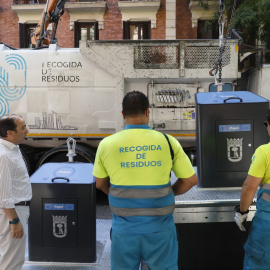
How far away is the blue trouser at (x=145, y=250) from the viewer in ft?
7.02

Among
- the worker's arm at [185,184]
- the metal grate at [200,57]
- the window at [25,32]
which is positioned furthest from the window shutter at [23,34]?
the worker's arm at [185,184]

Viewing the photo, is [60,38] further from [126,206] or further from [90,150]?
[126,206]

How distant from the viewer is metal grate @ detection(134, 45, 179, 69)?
619 centimetres

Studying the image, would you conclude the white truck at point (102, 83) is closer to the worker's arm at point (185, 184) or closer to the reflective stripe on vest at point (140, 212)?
the worker's arm at point (185, 184)

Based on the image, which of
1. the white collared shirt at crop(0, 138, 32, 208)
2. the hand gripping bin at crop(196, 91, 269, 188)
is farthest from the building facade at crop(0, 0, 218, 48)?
the white collared shirt at crop(0, 138, 32, 208)

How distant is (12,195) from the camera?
265 centimetres

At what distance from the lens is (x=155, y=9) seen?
1294 centimetres

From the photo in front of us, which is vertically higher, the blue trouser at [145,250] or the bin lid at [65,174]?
the bin lid at [65,174]

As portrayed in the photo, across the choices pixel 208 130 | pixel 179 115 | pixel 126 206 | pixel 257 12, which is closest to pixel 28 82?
pixel 179 115

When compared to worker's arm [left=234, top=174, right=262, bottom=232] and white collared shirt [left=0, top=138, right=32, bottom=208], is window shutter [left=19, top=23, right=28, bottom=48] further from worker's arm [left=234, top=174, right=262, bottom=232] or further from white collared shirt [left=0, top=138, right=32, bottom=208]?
worker's arm [left=234, top=174, right=262, bottom=232]

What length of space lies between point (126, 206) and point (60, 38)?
12628mm

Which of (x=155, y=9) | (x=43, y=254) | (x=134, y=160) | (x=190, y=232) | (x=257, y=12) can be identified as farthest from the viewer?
(x=155, y=9)

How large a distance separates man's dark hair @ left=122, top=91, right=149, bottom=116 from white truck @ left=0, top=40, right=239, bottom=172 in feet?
13.2

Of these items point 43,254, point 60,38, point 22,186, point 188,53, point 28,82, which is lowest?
point 43,254
